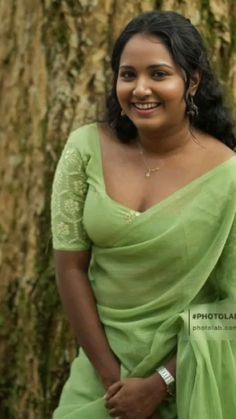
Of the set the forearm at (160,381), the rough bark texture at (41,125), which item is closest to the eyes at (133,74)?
the forearm at (160,381)

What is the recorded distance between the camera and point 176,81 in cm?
301

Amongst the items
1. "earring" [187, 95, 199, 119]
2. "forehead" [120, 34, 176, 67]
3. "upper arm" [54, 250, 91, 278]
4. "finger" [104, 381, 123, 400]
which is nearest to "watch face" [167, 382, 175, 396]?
"finger" [104, 381, 123, 400]

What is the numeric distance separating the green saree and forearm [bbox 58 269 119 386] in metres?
0.03

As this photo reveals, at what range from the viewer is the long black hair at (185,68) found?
302 cm

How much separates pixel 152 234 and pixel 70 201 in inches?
10.5

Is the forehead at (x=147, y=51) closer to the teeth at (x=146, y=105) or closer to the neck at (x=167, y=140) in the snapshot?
the teeth at (x=146, y=105)

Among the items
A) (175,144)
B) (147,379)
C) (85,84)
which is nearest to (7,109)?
(85,84)

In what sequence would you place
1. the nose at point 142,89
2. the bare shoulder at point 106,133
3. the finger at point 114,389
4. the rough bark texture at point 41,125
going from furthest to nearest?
the rough bark texture at point 41,125 → the bare shoulder at point 106,133 → the finger at point 114,389 → the nose at point 142,89

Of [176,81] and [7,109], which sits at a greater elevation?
[176,81]

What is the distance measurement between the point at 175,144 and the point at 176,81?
8.2 inches

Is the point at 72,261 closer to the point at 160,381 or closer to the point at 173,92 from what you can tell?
the point at 160,381

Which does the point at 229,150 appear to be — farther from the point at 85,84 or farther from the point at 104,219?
the point at 85,84

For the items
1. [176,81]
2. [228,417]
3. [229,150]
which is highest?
[176,81]

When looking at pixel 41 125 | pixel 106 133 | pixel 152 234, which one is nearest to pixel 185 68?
pixel 106 133
